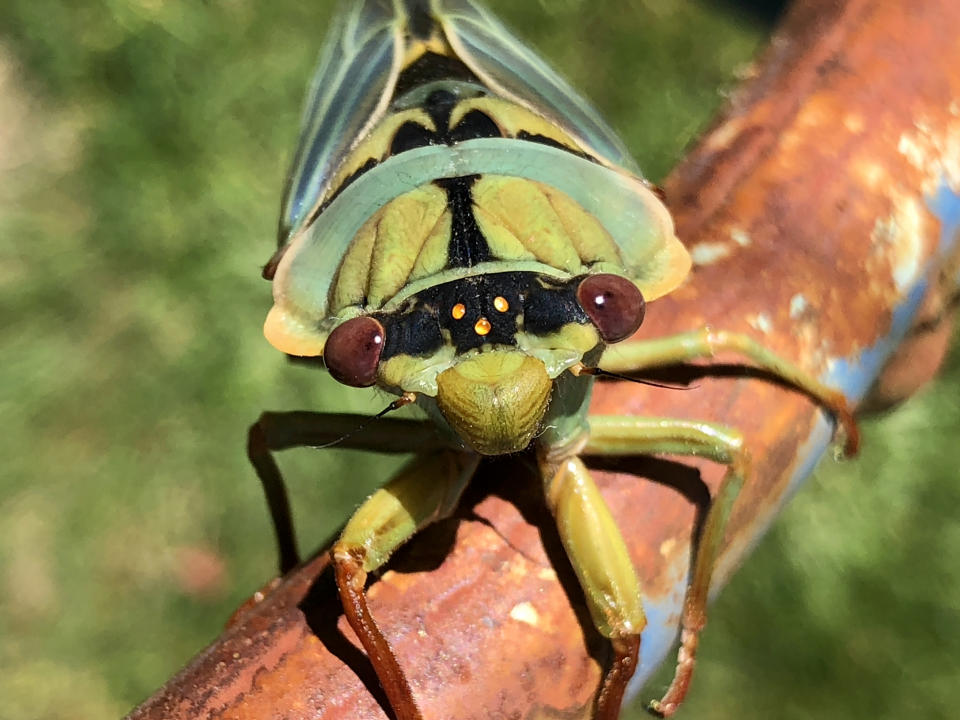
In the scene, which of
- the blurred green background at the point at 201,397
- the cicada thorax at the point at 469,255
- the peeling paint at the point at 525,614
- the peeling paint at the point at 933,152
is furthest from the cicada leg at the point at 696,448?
the blurred green background at the point at 201,397

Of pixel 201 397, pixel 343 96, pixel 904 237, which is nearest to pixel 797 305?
pixel 904 237

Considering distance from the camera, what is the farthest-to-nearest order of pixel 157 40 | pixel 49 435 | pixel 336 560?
pixel 157 40 < pixel 49 435 < pixel 336 560

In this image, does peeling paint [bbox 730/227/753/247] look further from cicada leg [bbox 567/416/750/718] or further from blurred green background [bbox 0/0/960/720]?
blurred green background [bbox 0/0/960/720]

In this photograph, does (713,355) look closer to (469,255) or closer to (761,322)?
(761,322)

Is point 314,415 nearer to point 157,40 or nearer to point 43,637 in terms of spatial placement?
point 43,637

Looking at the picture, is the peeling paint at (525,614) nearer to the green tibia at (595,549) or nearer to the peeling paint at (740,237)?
the green tibia at (595,549)

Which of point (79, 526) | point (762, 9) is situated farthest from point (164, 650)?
point (762, 9)

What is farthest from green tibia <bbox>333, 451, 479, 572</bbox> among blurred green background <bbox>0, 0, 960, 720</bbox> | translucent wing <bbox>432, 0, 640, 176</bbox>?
blurred green background <bbox>0, 0, 960, 720</bbox>
